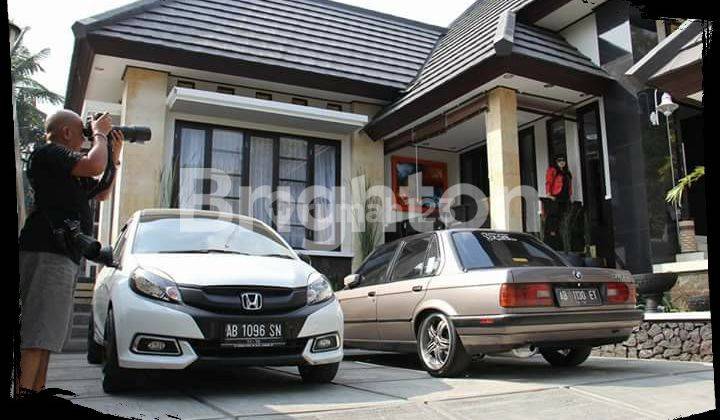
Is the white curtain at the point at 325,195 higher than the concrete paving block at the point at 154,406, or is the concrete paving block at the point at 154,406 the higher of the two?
A: the white curtain at the point at 325,195

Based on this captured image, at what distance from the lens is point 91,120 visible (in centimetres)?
363

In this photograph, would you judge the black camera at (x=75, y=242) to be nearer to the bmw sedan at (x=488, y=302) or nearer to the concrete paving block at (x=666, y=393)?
the bmw sedan at (x=488, y=302)

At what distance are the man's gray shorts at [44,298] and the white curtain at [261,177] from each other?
8.56 metres

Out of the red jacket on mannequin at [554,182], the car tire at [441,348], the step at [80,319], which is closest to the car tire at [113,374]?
the car tire at [441,348]

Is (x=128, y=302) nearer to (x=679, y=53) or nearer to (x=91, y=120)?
(x=91, y=120)

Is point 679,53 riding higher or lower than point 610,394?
higher

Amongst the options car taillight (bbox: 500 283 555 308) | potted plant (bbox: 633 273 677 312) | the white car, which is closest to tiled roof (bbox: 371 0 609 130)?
potted plant (bbox: 633 273 677 312)

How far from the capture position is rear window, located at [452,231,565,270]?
546 cm

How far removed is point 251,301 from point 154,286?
0.69m

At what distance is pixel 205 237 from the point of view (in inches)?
207

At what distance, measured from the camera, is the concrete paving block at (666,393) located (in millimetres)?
3865

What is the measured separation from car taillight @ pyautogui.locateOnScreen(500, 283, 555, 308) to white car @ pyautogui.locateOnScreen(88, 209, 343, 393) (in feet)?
4.64

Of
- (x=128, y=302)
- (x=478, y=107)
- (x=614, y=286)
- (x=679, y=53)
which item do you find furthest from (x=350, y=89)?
(x=128, y=302)

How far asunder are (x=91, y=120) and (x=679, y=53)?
7.52 m
